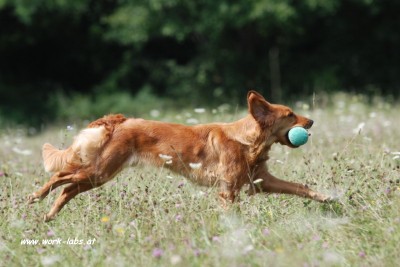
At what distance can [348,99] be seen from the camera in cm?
1323

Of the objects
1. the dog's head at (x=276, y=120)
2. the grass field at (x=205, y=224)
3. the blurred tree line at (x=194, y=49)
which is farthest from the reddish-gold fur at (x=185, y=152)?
the blurred tree line at (x=194, y=49)

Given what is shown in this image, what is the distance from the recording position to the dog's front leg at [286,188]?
550 centimetres

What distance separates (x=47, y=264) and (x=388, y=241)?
82.5 inches

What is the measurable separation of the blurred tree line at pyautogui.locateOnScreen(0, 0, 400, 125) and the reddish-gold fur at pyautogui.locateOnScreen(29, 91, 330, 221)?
10.5 m

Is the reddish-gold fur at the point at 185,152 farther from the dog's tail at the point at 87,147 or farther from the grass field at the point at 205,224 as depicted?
the grass field at the point at 205,224

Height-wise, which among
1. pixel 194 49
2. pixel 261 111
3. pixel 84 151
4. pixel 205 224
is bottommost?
pixel 194 49

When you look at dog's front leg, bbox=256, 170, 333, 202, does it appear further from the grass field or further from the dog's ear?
the dog's ear

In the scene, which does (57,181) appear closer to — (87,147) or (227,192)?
(87,147)

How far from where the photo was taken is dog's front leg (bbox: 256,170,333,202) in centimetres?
550

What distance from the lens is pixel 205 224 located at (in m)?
4.73

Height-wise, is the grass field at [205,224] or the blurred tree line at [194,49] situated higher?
the grass field at [205,224]

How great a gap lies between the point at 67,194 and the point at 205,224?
147 centimetres

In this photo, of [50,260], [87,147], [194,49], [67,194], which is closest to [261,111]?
[87,147]

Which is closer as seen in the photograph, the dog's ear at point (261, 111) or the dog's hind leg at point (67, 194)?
the dog's hind leg at point (67, 194)
